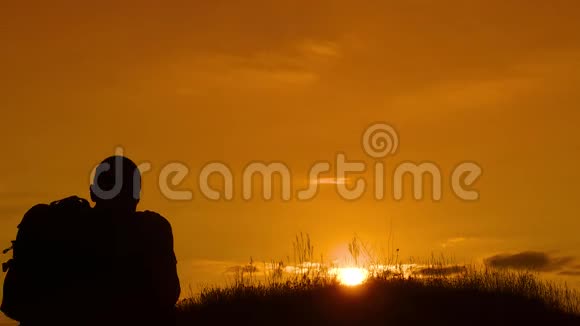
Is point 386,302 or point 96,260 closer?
point 96,260

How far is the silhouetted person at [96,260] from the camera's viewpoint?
574 centimetres

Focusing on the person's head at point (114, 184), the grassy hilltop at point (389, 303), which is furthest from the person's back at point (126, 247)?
the grassy hilltop at point (389, 303)

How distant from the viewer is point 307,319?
13.2 metres

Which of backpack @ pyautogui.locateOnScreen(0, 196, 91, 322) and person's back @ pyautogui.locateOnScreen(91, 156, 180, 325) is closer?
backpack @ pyautogui.locateOnScreen(0, 196, 91, 322)

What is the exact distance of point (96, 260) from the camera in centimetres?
586

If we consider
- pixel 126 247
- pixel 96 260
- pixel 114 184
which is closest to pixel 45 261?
pixel 96 260

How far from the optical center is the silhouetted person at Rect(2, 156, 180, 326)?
574 centimetres

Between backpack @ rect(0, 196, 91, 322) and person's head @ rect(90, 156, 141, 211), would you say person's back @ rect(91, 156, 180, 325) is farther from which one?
backpack @ rect(0, 196, 91, 322)

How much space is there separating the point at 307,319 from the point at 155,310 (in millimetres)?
7345

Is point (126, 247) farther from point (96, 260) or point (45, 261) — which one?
point (45, 261)

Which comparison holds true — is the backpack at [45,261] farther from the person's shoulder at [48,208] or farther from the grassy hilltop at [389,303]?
the grassy hilltop at [389,303]

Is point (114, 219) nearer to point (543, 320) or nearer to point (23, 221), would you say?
point (23, 221)

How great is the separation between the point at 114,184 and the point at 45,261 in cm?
71

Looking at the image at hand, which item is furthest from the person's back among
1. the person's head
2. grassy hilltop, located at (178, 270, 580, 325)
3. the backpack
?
grassy hilltop, located at (178, 270, 580, 325)
